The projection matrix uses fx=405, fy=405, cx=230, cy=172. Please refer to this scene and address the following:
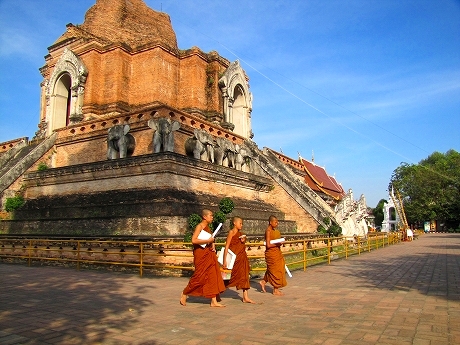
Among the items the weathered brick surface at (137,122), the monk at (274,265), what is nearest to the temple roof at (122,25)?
the weathered brick surface at (137,122)

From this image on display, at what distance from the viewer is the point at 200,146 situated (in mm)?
14758

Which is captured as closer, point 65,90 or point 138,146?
point 138,146

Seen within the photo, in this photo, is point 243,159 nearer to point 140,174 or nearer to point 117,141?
point 117,141

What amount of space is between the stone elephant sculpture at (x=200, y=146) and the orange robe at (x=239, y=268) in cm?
790

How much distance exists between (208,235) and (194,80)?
13462mm

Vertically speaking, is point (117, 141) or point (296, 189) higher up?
point (117, 141)

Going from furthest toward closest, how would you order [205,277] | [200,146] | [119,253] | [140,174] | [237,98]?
[237,98] → [200,146] → [140,174] → [119,253] → [205,277]

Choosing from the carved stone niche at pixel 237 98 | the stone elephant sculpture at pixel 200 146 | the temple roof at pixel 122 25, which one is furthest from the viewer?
the carved stone niche at pixel 237 98

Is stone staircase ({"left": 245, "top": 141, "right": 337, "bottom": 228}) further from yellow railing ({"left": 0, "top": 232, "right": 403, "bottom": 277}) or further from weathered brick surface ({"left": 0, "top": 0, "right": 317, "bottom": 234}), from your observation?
yellow railing ({"left": 0, "top": 232, "right": 403, "bottom": 277})

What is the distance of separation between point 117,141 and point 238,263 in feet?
29.8

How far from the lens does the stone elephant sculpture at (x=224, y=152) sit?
52.4ft

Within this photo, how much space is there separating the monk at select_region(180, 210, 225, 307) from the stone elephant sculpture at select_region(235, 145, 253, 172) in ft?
36.4

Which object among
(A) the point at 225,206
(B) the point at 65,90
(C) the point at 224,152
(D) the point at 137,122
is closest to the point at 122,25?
(B) the point at 65,90

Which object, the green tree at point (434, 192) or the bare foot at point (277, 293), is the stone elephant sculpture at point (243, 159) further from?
the green tree at point (434, 192)
